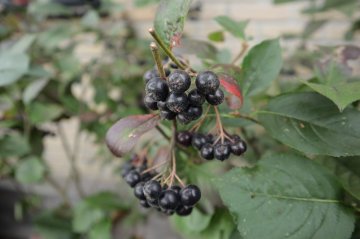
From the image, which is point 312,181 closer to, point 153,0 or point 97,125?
point 153,0

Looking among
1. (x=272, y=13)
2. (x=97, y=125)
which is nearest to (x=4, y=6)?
(x=97, y=125)

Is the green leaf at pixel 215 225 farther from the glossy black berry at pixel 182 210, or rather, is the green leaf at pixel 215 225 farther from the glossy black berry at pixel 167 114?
the glossy black berry at pixel 167 114

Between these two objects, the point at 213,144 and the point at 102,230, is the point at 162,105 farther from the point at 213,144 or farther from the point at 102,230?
the point at 102,230

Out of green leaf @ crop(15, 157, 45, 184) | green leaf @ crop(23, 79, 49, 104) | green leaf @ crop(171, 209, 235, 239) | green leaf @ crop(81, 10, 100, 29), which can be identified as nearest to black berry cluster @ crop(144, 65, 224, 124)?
green leaf @ crop(171, 209, 235, 239)

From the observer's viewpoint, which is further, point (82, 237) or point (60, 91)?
point (82, 237)

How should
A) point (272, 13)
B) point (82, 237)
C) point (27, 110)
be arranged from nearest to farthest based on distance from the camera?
point (27, 110)
point (82, 237)
point (272, 13)

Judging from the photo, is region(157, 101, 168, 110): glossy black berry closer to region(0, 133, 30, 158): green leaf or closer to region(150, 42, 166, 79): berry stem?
region(150, 42, 166, 79): berry stem
